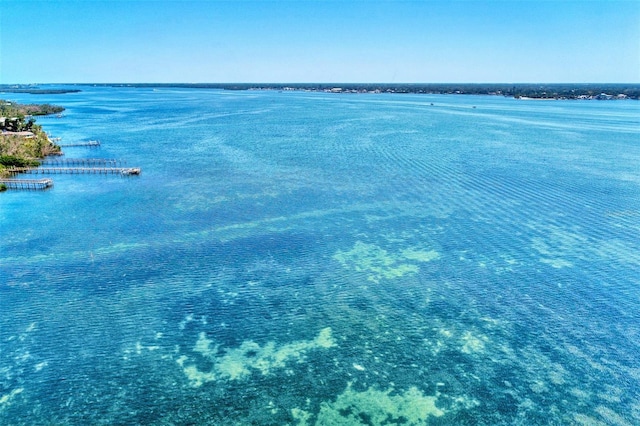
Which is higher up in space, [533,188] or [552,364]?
[533,188]

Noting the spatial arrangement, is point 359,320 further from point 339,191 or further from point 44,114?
point 44,114

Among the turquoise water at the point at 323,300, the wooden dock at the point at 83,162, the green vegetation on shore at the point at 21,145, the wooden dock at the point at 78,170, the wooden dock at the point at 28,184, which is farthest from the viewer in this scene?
the wooden dock at the point at 83,162

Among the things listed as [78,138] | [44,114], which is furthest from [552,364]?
[44,114]

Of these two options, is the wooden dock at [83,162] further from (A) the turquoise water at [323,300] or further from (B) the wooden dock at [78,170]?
(A) the turquoise water at [323,300]

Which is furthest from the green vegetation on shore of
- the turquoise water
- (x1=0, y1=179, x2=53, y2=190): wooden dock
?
the turquoise water

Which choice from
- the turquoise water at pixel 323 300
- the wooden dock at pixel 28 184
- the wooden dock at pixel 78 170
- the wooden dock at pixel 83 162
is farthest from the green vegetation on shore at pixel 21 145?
the turquoise water at pixel 323 300

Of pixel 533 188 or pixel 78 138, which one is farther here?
pixel 78 138

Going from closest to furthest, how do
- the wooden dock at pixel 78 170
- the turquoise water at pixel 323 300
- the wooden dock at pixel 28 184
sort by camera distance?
the turquoise water at pixel 323 300 < the wooden dock at pixel 28 184 < the wooden dock at pixel 78 170
